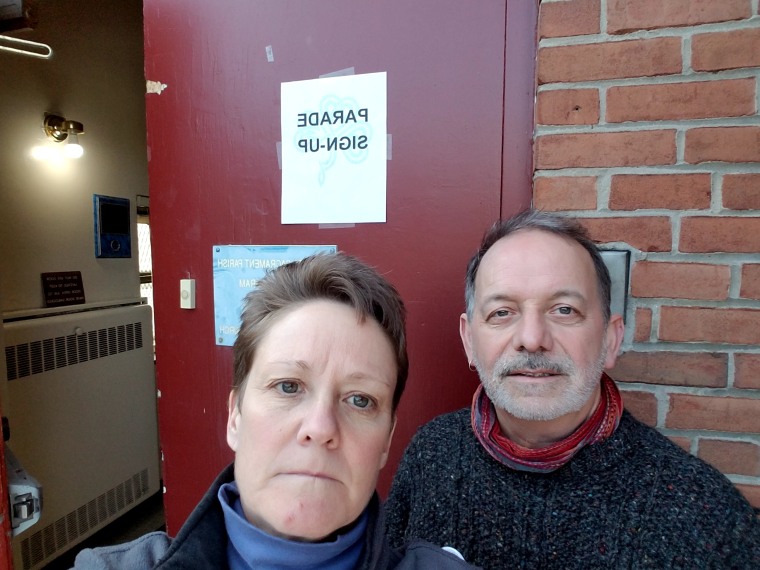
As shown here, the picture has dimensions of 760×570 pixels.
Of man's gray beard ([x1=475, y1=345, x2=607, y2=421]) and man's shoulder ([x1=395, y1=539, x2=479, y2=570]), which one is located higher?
man's gray beard ([x1=475, y1=345, x2=607, y2=421])

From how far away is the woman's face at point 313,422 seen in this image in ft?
2.67

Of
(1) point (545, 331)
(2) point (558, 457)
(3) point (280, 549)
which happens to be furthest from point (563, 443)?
(3) point (280, 549)

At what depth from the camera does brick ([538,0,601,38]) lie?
136 cm

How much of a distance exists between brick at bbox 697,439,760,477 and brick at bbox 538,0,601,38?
3.95 ft

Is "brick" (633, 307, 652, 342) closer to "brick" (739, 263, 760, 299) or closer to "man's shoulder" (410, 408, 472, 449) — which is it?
"brick" (739, 263, 760, 299)

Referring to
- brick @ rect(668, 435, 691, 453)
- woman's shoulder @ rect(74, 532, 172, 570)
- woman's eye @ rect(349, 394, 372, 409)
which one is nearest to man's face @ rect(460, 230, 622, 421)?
brick @ rect(668, 435, 691, 453)

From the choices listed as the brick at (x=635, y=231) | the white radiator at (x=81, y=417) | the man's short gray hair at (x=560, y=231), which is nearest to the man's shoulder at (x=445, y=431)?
the man's short gray hair at (x=560, y=231)

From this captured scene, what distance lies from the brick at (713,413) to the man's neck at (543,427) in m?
0.30

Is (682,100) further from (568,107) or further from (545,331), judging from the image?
(545,331)

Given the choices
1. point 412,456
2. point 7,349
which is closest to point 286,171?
point 412,456

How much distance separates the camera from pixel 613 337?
1287 millimetres

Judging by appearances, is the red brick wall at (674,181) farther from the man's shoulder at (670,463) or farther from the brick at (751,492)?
the man's shoulder at (670,463)

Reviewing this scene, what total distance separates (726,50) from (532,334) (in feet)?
3.02

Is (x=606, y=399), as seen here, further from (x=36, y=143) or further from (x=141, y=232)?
(x=141, y=232)
